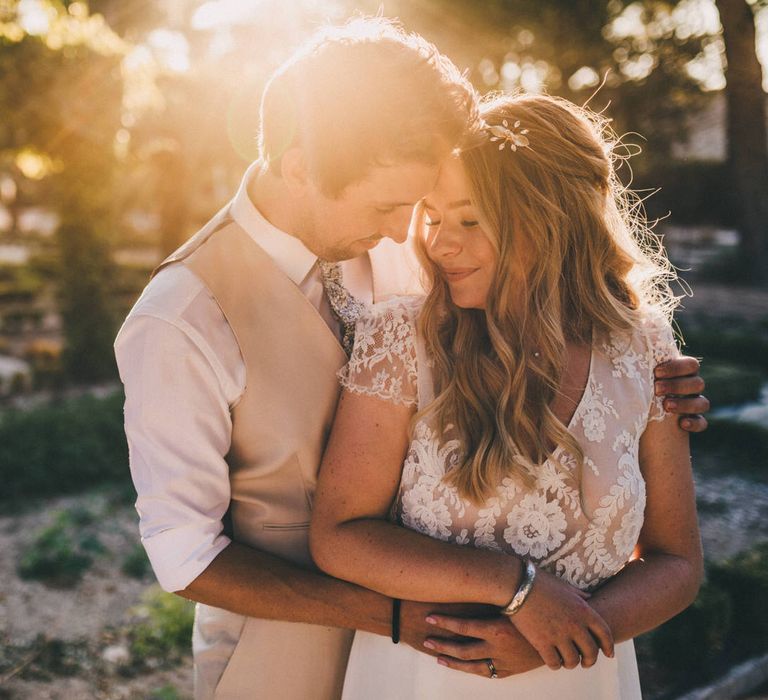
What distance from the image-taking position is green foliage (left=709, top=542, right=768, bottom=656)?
12.9ft

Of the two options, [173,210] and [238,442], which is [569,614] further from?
[173,210]

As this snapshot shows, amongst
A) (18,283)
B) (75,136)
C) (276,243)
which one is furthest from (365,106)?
(18,283)

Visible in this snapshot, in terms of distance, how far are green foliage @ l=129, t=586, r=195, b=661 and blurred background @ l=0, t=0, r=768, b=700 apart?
12 millimetres

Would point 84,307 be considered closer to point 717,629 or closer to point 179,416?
point 717,629

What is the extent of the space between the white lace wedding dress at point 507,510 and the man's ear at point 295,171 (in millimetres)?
378

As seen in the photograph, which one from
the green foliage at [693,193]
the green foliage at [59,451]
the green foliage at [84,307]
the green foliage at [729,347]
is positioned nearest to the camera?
the green foliage at [59,451]

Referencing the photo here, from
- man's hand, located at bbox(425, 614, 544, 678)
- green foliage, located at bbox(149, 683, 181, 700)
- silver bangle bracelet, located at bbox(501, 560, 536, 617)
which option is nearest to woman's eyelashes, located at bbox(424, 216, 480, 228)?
silver bangle bracelet, located at bbox(501, 560, 536, 617)

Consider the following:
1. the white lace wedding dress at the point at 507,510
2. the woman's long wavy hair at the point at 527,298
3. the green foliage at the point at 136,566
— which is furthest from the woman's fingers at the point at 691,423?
the green foliage at the point at 136,566

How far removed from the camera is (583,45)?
1452 centimetres

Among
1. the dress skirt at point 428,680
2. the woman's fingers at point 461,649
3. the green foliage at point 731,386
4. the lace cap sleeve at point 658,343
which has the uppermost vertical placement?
the green foliage at point 731,386

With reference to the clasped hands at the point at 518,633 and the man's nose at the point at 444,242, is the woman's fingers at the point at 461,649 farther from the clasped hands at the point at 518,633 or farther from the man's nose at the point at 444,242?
the man's nose at the point at 444,242

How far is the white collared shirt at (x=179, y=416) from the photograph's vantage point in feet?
5.66

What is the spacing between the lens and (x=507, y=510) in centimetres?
192

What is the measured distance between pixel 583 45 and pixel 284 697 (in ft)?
48.2
